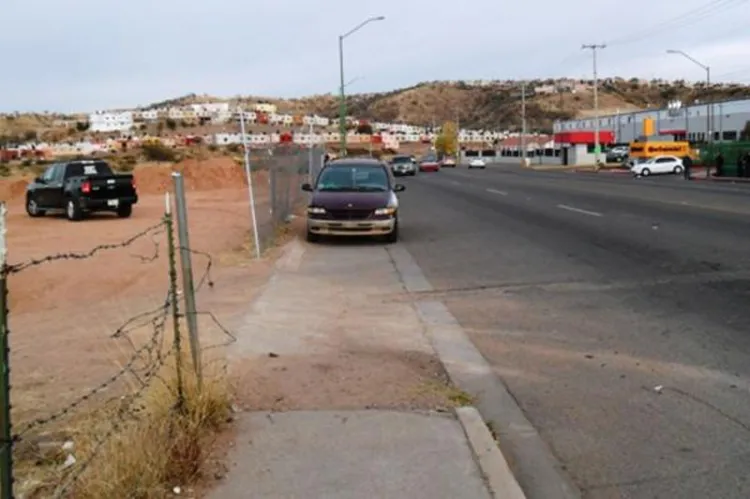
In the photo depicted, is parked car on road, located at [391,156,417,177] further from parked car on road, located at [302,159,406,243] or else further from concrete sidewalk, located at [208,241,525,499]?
concrete sidewalk, located at [208,241,525,499]

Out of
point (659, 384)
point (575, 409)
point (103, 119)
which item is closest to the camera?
point (575, 409)

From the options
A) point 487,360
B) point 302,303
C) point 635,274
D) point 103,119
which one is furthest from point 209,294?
point 103,119

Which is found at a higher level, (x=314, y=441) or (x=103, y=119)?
(x=103, y=119)

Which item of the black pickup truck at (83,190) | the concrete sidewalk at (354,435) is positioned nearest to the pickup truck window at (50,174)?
the black pickup truck at (83,190)

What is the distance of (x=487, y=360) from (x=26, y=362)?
13.9ft

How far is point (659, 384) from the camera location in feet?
23.7

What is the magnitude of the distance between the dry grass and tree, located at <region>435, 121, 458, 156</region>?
142 meters

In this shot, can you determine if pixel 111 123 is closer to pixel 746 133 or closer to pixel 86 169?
pixel 746 133

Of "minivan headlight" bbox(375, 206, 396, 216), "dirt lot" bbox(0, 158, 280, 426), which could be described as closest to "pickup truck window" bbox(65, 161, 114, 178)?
"dirt lot" bbox(0, 158, 280, 426)

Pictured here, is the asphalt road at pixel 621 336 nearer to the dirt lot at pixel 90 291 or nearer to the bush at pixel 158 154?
the dirt lot at pixel 90 291

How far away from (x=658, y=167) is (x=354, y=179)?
5361 centimetres

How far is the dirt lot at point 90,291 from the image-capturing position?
7.73 metres

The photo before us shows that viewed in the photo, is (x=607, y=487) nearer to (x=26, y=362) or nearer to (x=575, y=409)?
(x=575, y=409)

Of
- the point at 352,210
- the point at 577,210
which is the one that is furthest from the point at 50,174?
the point at 577,210
